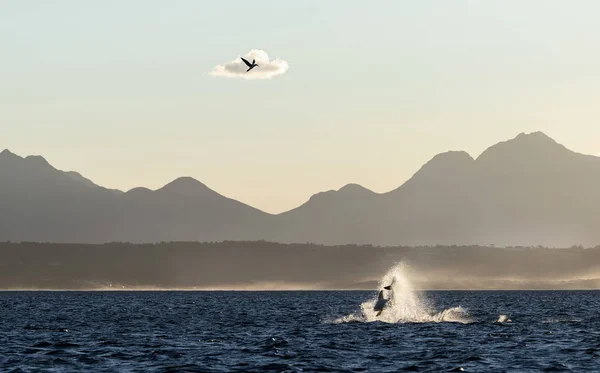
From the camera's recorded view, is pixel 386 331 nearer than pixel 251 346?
No

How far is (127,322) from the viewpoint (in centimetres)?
11531

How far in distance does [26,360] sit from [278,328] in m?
37.9

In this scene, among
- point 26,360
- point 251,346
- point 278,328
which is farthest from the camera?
point 278,328

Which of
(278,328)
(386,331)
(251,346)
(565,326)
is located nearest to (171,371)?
(251,346)

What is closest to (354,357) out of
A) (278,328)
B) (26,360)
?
(26,360)

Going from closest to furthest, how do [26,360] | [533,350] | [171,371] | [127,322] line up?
[171,371]
[26,360]
[533,350]
[127,322]

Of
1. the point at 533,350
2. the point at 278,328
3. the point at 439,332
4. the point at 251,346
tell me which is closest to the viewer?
the point at 533,350

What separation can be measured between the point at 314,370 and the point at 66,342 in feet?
92.7

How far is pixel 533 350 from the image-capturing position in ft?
231

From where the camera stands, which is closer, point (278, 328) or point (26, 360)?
point (26, 360)

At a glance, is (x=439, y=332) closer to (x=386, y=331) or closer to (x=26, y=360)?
(x=386, y=331)

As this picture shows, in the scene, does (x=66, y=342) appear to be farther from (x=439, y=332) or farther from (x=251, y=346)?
(x=439, y=332)

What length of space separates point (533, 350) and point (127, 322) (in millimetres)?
57506

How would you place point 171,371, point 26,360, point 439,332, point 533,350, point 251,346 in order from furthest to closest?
point 439,332 → point 251,346 → point 533,350 → point 26,360 → point 171,371
